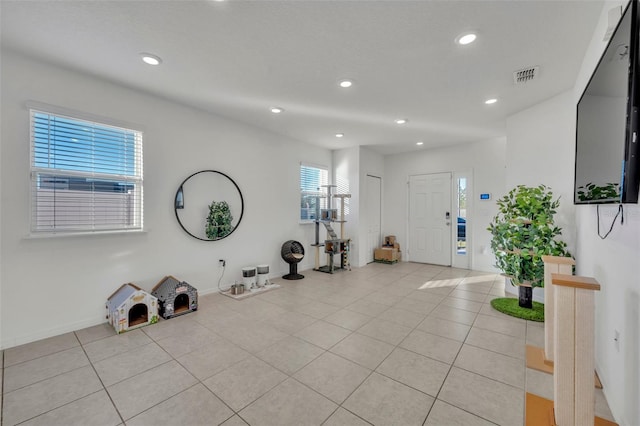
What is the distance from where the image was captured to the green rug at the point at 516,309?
10.0ft

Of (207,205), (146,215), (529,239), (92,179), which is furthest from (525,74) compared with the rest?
(92,179)

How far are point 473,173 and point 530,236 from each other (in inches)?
105

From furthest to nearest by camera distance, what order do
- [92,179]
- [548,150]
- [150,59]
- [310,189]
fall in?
[310,189] < [548,150] < [92,179] < [150,59]

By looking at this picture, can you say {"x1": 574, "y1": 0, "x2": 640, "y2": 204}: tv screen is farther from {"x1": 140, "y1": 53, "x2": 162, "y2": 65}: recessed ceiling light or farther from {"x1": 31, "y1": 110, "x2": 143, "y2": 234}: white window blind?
{"x1": 31, "y1": 110, "x2": 143, "y2": 234}: white window blind

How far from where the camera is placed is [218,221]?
12.7 ft

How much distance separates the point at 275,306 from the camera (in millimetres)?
3465

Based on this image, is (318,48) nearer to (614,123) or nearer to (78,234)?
(614,123)

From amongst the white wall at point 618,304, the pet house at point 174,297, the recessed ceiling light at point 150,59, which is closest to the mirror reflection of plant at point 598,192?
the white wall at point 618,304

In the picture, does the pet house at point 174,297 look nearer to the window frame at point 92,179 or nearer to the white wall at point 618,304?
the window frame at point 92,179

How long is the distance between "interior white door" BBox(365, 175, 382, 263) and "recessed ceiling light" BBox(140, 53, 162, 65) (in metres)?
4.56

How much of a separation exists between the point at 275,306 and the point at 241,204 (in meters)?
1.75

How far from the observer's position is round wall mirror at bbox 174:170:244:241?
3615 mm

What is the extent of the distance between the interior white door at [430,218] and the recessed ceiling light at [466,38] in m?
3.97

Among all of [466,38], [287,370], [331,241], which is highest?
[466,38]
